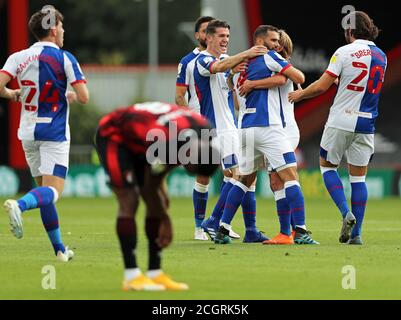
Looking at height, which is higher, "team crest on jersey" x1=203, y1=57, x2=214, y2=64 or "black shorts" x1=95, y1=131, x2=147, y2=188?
"team crest on jersey" x1=203, y1=57, x2=214, y2=64

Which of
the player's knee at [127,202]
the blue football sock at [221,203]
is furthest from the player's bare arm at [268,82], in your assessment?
the player's knee at [127,202]

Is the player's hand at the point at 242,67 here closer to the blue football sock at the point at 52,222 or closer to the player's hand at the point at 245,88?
the player's hand at the point at 245,88

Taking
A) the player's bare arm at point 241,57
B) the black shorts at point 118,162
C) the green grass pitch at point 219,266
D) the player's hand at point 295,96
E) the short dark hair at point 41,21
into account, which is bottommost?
the green grass pitch at point 219,266

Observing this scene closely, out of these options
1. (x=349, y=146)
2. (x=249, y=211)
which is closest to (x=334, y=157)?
(x=349, y=146)

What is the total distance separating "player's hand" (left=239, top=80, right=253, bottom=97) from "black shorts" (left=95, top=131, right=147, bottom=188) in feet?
13.6

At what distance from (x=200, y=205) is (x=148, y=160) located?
5.20m

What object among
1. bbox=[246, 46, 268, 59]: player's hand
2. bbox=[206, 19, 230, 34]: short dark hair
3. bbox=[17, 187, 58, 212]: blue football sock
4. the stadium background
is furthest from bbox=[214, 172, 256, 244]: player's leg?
the stadium background

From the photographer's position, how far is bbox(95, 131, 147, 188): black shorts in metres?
9.13

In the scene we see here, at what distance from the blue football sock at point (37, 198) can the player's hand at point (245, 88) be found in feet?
9.74

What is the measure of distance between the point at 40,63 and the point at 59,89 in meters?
0.31

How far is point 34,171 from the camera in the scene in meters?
11.7

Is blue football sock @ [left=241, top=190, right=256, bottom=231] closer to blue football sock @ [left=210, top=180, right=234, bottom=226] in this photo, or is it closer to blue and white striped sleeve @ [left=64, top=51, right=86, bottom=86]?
blue football sock @ [left=210, top=180, right=234, bottom=226]

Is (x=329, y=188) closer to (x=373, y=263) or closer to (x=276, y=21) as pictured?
(x=373, y=263)

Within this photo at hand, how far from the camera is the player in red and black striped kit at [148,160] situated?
8.88 meters
